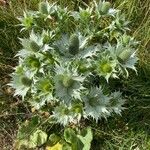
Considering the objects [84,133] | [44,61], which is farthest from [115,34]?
[84,133]

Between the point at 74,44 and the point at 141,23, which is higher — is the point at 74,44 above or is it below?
above

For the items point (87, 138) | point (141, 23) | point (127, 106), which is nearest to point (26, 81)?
point (87, 138)

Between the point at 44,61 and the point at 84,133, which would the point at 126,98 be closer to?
the point at 84,133

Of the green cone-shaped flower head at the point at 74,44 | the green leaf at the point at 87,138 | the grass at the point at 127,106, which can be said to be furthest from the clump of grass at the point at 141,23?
the green cone-shaped flower head at the point at 74,44

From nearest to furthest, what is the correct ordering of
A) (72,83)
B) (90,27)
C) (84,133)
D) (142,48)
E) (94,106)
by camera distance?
1. (72,83)
2. (94,106)
3. (90,27)
4. (84,133)
5. (142,48)

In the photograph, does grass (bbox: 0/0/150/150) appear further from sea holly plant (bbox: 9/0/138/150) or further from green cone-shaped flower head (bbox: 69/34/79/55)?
green cone-shaped flower head (bbox: 69/34/79/55)

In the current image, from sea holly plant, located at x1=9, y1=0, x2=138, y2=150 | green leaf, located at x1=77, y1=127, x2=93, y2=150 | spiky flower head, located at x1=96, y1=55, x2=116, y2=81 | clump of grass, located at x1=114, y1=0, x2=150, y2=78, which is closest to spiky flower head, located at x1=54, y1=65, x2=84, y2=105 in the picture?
sea holly plant, located at x1=9, y1=0, x2=138, y2=150

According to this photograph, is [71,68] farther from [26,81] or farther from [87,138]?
[87,138]
